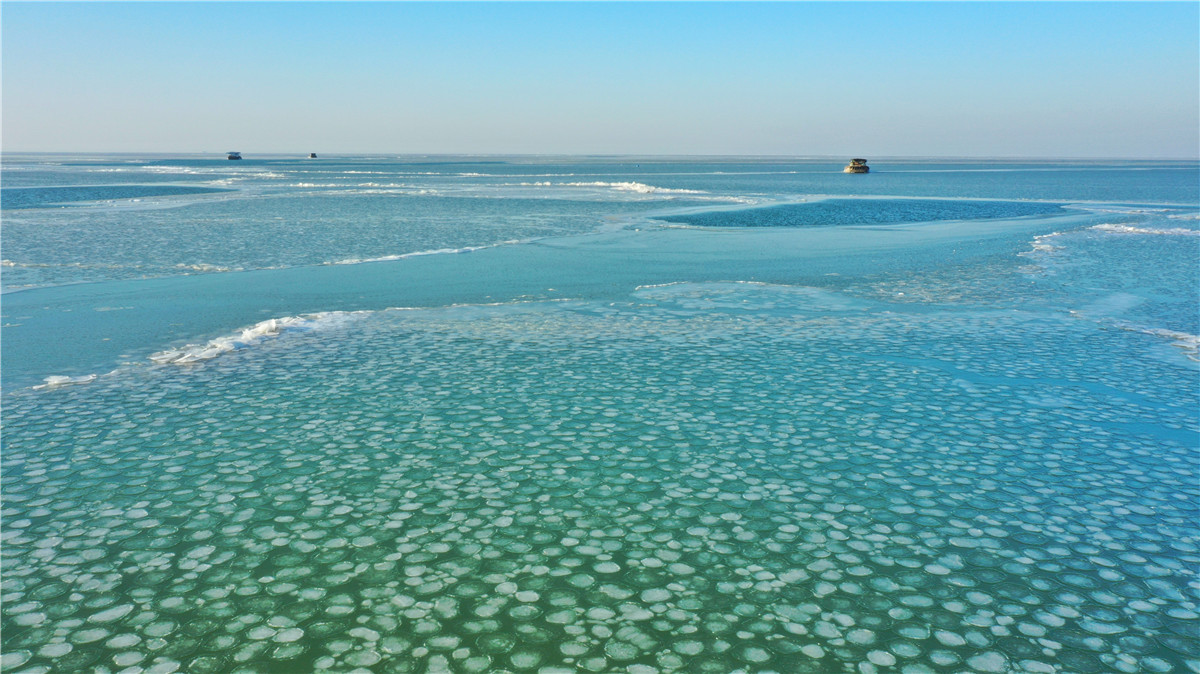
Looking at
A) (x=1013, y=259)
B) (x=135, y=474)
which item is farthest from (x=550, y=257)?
(x=135, y=474)

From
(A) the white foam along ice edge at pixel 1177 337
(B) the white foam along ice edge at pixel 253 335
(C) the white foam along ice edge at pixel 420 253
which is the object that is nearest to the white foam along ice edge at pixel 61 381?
(B) the white foam along ice edge at pixel 253 335

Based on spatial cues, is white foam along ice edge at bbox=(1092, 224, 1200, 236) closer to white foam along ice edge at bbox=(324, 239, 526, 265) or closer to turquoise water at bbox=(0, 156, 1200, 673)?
turquoise water at bbox=(0, 156, 1200, 673)

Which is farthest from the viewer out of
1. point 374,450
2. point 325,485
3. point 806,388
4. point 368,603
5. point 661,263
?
point 661,263

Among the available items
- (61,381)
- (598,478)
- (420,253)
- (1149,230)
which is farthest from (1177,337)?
(1149,230)

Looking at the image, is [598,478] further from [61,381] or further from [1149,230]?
[1149,230]

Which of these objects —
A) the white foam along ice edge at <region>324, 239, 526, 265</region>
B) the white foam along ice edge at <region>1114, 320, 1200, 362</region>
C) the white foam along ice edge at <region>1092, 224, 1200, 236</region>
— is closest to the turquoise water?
the white foam along ice edge at <region>1114, 320, 1200, 362</region>

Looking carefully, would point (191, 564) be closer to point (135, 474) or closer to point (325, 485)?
point (325, 485)

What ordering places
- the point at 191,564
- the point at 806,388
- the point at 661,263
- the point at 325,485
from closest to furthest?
the point at 191,564, the point at 325,485, the point at 806,388, the point at 661,263

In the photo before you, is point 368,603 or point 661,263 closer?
point 368,603
